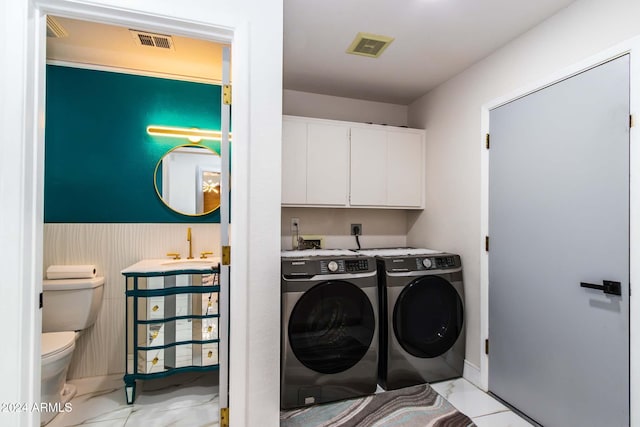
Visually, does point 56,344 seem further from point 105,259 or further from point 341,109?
point 341,109

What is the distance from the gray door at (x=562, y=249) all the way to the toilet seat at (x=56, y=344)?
279 cm

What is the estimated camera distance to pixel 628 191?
146 cm

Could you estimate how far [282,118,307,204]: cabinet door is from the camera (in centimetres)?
257

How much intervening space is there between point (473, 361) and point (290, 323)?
4.81 feet

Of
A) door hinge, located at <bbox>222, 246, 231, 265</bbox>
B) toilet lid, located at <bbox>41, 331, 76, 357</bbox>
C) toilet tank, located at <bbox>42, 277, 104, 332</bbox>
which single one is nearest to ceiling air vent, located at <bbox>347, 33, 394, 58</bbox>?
door hinge, located at <bbox>222, 246, 231, 265</bbox>

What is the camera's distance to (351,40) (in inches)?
82.5

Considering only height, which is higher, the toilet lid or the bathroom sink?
the bathroom sink

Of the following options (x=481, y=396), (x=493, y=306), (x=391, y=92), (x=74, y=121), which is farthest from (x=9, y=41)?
(x=481, y=396)

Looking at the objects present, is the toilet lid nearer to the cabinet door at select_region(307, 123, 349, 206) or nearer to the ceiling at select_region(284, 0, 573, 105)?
the cabinet door at select_region(307, 123, 349, 206)

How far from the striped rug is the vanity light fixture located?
2.19 metres

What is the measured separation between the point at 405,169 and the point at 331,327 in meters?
1.59

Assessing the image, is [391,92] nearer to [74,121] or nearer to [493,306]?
[493,306]

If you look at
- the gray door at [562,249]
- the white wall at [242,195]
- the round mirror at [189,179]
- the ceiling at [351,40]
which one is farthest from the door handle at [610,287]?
the round mirror at [189,179]

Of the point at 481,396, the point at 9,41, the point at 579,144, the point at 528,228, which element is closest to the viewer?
the point at 9,41
